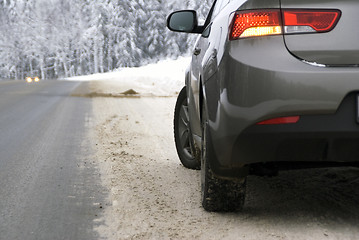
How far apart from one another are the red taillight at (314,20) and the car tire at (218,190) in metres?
0.86

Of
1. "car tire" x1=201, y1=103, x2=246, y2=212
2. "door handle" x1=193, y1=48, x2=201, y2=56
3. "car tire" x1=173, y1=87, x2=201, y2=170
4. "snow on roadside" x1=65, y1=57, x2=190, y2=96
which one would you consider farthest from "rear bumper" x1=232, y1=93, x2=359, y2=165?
"snow on roadside" x1=65, y1=57, x2=190, y2=96

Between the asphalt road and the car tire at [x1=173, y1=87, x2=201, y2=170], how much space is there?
88cm

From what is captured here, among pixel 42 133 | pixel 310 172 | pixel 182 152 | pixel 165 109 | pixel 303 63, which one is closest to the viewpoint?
pixel 303 63

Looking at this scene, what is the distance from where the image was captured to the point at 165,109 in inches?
448

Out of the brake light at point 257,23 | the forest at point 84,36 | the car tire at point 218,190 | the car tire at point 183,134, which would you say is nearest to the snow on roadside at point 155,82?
the car tire at point 183,134

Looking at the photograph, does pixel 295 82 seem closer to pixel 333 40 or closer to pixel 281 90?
pixel 281 90

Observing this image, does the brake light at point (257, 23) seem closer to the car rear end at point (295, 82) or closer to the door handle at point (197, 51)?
the car rear end at point (295, 82)

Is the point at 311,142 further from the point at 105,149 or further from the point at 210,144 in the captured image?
the point at 105,149

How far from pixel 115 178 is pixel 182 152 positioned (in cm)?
81

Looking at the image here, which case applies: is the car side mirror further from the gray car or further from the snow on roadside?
the snow on roadside

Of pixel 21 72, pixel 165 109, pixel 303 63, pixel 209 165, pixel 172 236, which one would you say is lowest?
pixel 21 72

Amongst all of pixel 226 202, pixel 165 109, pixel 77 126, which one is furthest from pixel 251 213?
pixel 165 109

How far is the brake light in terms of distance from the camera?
2.56 metres

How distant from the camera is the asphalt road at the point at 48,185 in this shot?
301cm
